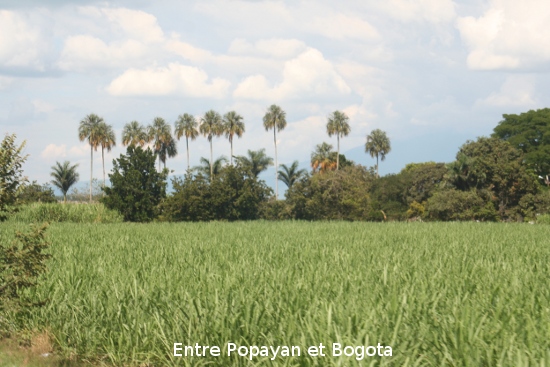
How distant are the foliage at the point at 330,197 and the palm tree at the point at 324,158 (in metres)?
33.1

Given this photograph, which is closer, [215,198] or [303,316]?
[303,316]

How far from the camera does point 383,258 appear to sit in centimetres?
1384

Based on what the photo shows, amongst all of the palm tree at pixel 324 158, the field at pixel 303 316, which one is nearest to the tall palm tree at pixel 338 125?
the palm tree at pixel 324 158

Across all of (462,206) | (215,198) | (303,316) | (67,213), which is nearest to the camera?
(303,316)

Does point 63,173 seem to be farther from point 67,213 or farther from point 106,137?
point 67,213

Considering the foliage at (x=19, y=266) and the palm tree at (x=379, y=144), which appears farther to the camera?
the palm tree at (x=379, y=144)

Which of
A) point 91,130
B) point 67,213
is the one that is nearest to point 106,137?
point 91,130

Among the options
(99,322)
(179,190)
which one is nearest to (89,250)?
(99,322)

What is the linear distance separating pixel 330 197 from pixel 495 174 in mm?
15894

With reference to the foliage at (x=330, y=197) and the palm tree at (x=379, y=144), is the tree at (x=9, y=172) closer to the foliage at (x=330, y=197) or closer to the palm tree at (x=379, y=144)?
the foliage at (x=330, y=197)

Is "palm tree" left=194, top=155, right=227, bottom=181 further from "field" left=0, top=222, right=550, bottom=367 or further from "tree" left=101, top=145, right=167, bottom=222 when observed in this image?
"field" left=0, top=222, right=550, bottom=367

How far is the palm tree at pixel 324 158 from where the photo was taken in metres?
100

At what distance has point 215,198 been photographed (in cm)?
5869

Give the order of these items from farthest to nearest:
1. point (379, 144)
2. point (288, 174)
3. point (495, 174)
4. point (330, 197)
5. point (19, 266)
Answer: point (379, 144) → point (288, 174) → point (330, 197) → point (495, 174) → point (19, 266)
